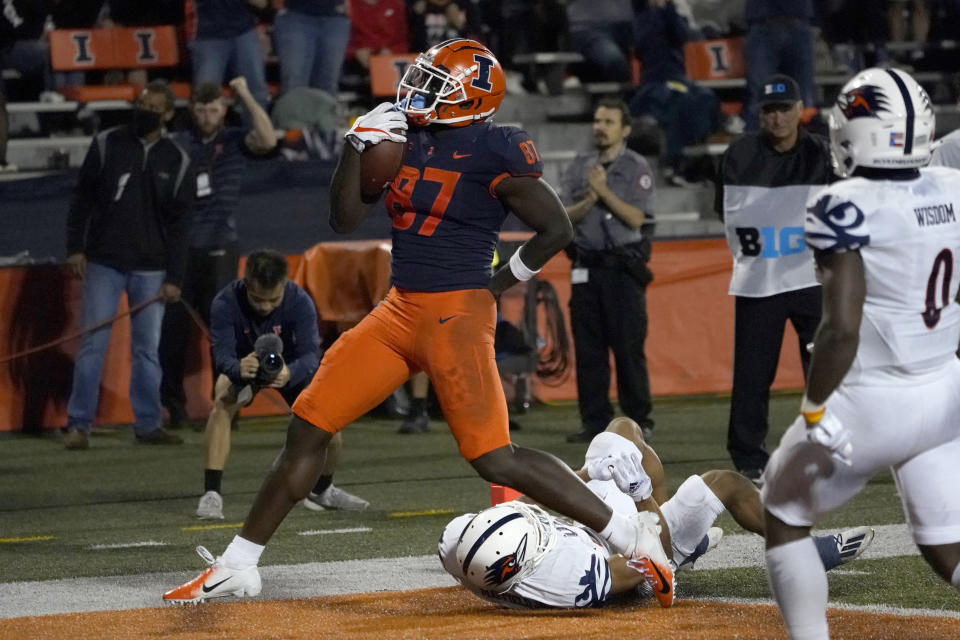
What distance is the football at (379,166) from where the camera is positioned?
4914mm

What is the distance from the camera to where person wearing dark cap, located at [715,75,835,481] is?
24.3ft

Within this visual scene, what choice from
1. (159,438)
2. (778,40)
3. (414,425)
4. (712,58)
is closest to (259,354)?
(159,438)

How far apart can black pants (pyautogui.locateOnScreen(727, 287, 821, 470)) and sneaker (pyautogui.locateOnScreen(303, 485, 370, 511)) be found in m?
1.81

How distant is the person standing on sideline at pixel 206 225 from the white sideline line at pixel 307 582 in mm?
4954

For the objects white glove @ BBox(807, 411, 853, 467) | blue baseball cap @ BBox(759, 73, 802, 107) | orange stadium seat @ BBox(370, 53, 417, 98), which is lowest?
orange stadium seat @ BBox(370, 53, 417, 98)

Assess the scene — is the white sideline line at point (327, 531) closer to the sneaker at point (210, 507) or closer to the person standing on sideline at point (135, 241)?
the sneaker at point (210, 507)

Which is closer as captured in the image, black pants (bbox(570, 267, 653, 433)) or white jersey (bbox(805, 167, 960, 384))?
white jersey (bbox(805, 167, 960, 384))

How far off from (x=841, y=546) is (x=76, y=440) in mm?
5820

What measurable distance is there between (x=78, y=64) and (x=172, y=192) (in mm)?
3202

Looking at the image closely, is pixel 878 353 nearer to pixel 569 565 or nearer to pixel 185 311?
pixel 569 565

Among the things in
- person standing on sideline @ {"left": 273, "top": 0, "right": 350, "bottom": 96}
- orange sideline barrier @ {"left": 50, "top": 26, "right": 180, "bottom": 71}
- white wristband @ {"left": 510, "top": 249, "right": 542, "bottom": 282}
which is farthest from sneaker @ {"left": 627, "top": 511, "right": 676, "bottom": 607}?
orange sideline barrier @ {"left": 50, "top": 26, "right": 180, "bottom": 71}

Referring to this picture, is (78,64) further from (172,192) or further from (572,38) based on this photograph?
(572,38)

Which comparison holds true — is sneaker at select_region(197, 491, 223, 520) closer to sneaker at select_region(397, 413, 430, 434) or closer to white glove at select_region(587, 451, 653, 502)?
white glove at select_region(587, 451, 653, 502)

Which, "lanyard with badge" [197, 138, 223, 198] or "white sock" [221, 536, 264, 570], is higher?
"lanyard with badge" [197, 138, 223, 198]
